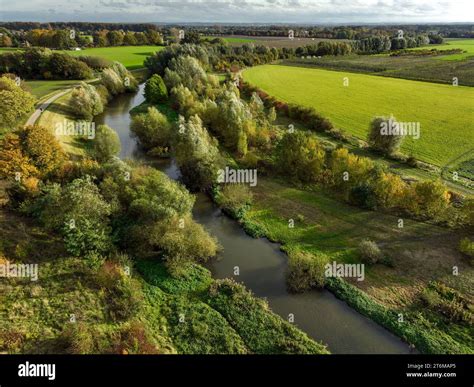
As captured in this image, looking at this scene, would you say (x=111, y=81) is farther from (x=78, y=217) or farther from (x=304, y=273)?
(x=304, y=273)

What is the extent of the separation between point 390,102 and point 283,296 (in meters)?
62.0

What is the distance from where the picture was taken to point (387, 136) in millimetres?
45781

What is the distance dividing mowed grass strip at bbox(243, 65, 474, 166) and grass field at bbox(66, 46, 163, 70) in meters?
38.3

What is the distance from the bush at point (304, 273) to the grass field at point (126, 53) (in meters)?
97.6

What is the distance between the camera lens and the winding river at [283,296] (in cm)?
2156

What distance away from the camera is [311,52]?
136250mm

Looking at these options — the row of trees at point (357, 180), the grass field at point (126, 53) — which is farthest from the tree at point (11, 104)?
the grass field at point (126, 53)

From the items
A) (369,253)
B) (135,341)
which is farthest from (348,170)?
(135,341)

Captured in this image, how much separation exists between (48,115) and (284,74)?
231 ft

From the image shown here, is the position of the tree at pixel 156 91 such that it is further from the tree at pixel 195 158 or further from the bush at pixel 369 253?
the bush at pixel 369 253

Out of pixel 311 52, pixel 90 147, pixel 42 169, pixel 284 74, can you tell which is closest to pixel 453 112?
pixel 284 74

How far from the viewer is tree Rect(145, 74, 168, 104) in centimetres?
A: 6969

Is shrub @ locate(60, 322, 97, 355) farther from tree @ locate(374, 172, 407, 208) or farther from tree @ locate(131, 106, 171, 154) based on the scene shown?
tree @ locate(131, 106, 171, 154)
